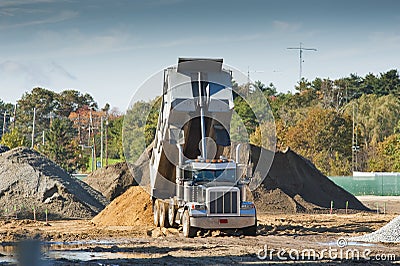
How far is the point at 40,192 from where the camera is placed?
97.0 feet

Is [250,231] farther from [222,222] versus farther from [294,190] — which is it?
[294,190]

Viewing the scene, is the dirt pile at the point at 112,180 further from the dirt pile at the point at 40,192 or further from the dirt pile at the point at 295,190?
the dirt pile at the point at 295,190

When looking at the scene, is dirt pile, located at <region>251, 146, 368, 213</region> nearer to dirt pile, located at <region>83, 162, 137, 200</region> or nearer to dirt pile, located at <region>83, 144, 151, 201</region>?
dirt pile, located at <region>83, 144, 151, 201</region>

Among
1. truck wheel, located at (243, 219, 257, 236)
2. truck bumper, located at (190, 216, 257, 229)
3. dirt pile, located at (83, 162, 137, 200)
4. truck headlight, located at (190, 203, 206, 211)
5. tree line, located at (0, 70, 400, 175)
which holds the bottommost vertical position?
truck wheel, located at (243, 219, 257, 236)

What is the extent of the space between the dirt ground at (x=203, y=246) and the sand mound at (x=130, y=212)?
2.31 ft

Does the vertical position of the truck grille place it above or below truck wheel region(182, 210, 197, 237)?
above

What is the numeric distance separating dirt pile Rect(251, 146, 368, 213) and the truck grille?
528 inches

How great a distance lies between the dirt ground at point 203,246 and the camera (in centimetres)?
1448

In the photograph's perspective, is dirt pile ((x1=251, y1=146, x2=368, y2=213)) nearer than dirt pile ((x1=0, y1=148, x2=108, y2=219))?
No

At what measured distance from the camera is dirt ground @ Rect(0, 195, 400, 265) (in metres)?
14.5

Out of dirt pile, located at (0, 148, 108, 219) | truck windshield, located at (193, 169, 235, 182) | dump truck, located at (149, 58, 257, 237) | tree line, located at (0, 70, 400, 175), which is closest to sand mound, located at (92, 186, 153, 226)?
dirt pile, located at (0, 148, 108, 219)

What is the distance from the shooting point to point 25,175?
3041cm

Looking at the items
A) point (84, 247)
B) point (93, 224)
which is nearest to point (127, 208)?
point (93, 224)
